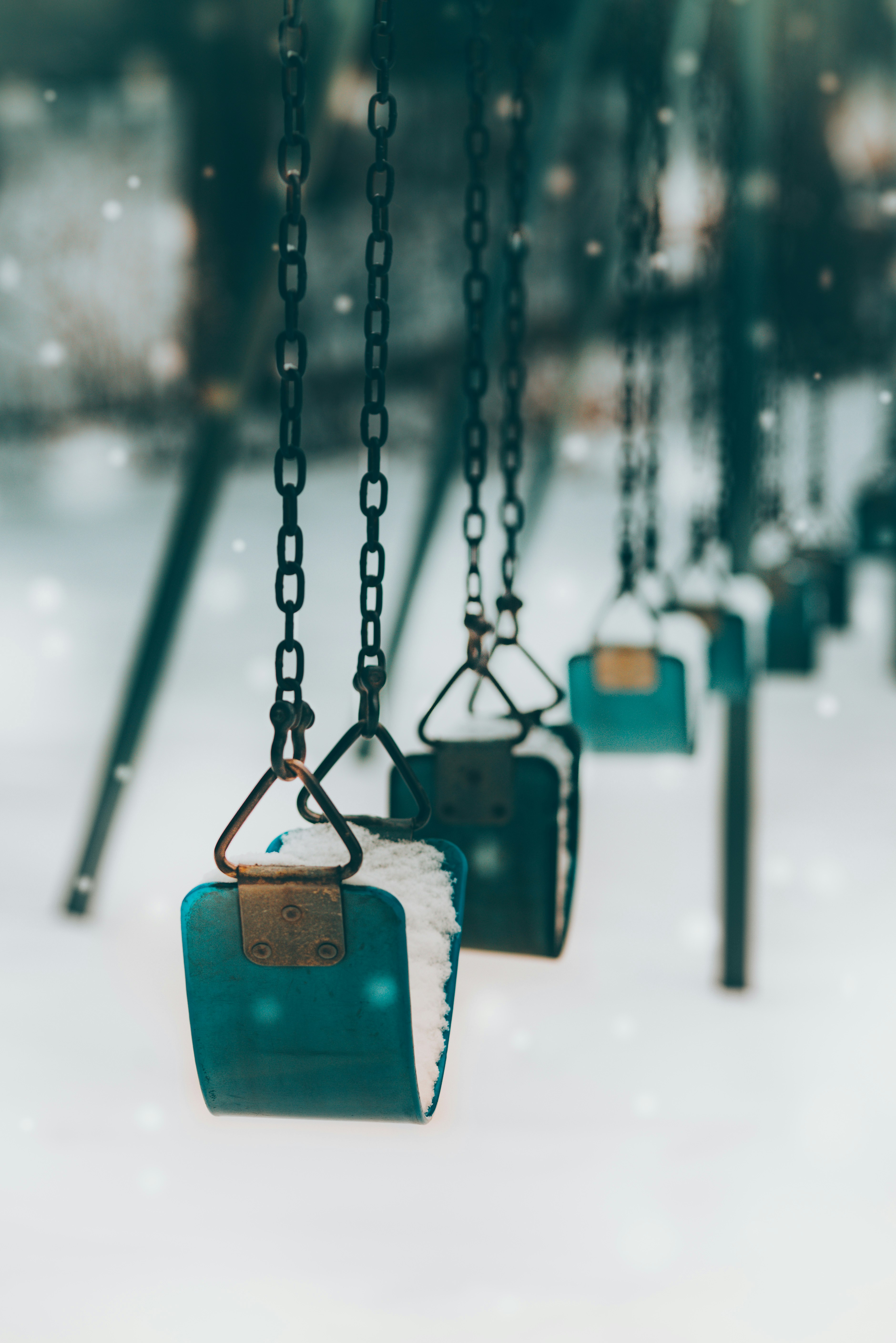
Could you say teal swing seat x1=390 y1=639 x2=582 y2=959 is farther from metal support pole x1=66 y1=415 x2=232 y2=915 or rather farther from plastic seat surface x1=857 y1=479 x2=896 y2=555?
plastic seat surface x1=857 y1=479 x2=896 y2=555

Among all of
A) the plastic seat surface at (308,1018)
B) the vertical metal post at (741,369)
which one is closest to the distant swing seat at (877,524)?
the vertical metal post at (741,369)

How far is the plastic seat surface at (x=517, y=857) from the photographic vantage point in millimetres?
1015

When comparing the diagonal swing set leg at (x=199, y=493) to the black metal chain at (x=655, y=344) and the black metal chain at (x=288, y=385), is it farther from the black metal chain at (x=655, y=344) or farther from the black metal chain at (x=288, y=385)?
the black metal chain at (x=288, y=385)

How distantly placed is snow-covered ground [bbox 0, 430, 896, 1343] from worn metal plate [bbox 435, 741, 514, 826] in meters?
0.55

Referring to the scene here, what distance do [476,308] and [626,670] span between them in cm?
58

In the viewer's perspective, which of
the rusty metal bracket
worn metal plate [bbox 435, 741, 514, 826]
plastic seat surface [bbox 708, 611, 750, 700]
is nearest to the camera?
the rusty metal bracket

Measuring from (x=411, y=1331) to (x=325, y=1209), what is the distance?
10.9 inches

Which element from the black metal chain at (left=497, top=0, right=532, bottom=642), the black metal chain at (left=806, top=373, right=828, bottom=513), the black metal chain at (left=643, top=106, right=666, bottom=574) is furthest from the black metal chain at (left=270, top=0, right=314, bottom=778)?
the black metal chain at (left=806, top=373, right=828, bottom=513)

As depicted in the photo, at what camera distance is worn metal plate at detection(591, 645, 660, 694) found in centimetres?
146

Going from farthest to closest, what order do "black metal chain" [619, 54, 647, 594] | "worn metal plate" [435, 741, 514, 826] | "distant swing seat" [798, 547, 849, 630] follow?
"distant swing seat" [798, 547, 849, 630] < "black metal chain" [619, 54, 647, 594] < "worn metal plate" [435, 741, 514, 826]

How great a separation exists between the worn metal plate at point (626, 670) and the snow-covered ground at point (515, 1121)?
4.7 inches

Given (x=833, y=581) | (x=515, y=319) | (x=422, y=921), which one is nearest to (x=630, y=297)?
(x=515, y=319)

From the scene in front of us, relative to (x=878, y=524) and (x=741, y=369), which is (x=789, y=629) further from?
(x=878, y=524)

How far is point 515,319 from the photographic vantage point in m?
1.18
